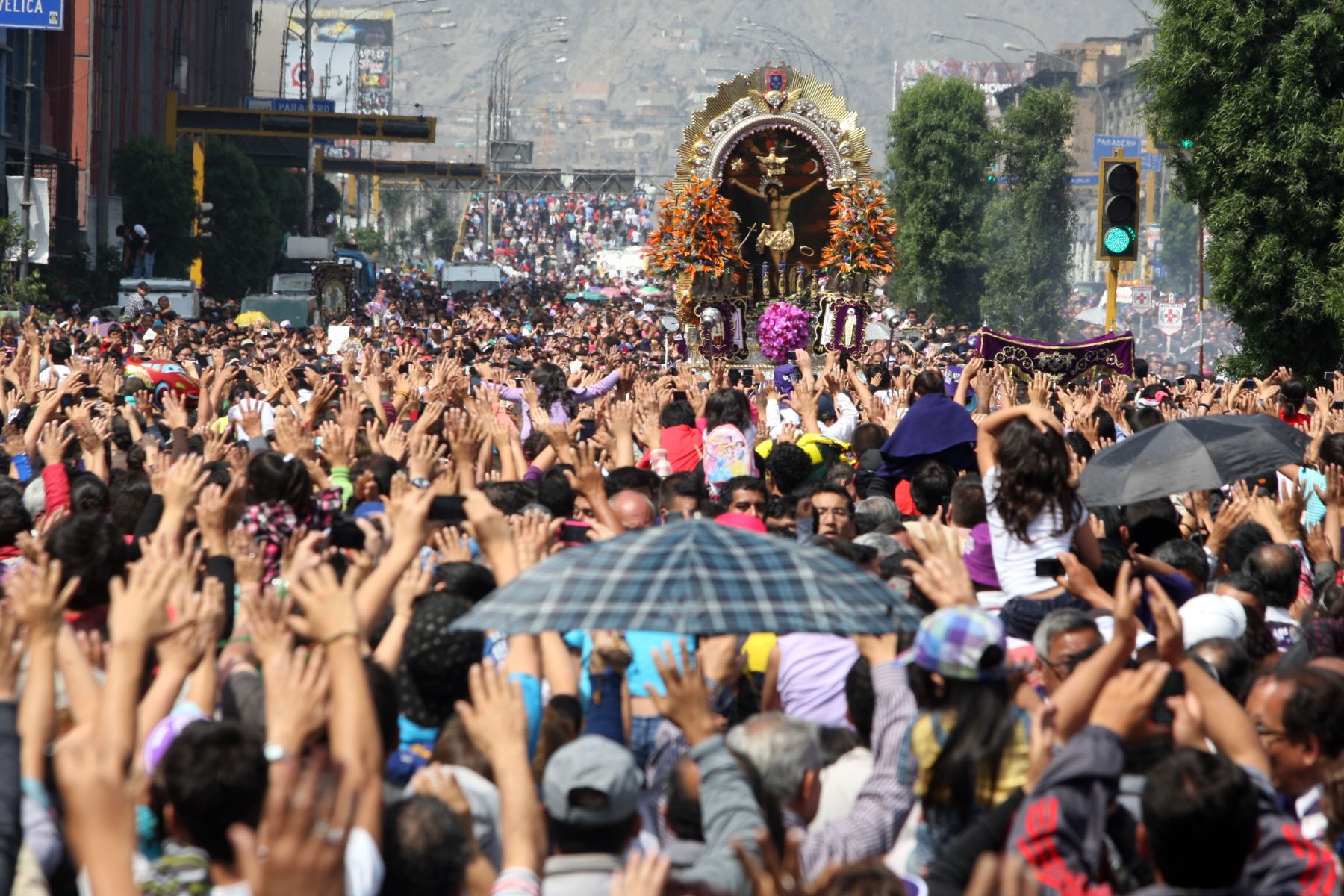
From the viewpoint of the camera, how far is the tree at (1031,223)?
48.4 m

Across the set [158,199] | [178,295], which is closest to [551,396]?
[178,295]

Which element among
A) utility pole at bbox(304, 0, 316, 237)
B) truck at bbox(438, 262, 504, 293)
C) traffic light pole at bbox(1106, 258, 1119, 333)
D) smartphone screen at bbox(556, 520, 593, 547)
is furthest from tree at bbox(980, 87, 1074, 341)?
smartphone screen at bbox(556, 520, 593, 547)

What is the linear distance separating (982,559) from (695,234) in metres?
17.8

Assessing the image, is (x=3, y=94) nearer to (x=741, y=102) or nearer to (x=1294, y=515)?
(x=741, y=102)

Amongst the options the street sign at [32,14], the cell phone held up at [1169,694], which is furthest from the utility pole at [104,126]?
the cell phone held up at [1169,694]

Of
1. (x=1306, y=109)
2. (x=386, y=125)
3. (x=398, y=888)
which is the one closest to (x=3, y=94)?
(x=386, y=125)

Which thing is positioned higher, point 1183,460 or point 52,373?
point 52,373

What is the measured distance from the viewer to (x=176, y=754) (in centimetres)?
362

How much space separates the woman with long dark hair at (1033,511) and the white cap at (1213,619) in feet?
1.50

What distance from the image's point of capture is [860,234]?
24.5 m

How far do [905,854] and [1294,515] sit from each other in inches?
150

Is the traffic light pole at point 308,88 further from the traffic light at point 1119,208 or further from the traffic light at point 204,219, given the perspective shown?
the traffic light at point 1119,208

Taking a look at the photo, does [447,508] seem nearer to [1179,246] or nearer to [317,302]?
[317,302]

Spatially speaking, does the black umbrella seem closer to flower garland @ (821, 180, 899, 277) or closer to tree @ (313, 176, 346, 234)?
flower garland @ (821, 180, 899, 277)
